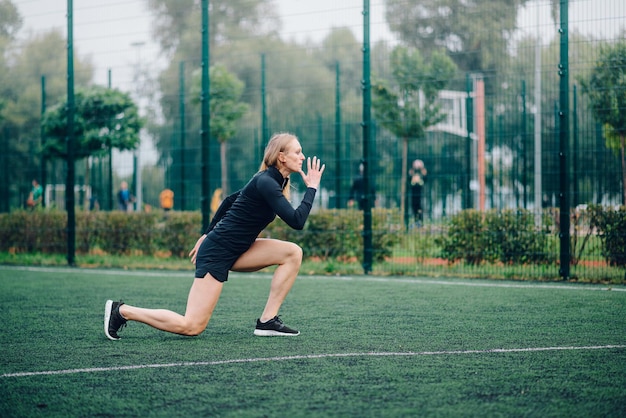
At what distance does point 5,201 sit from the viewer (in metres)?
17.1

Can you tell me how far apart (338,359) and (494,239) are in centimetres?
662

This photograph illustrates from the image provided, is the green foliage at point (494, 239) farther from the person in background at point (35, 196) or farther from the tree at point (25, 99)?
the person in background at point (35, 196)

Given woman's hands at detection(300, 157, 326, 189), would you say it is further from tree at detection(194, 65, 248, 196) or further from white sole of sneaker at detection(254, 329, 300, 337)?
tree at detection(194, 65, 248, 196)

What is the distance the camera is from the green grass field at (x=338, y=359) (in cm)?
403

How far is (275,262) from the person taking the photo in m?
6.27

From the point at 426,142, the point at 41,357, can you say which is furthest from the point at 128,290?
the point at 426,142

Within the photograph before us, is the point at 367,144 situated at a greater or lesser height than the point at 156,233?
greater

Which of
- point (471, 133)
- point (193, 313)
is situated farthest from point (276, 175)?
point (471, 133)

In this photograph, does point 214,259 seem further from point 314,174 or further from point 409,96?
point 409,96

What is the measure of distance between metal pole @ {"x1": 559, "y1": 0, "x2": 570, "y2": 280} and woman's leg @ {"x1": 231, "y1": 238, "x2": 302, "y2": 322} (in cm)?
559

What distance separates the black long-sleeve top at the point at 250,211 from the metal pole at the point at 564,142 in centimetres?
578

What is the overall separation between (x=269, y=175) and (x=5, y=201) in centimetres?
1269

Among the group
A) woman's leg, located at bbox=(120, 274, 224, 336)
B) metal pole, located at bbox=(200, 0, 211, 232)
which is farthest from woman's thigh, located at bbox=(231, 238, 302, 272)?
metal pole, located at bbox=(200, 0, 211, 232)

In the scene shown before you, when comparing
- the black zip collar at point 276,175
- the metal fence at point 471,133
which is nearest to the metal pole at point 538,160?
the metal fence at point 471,133
